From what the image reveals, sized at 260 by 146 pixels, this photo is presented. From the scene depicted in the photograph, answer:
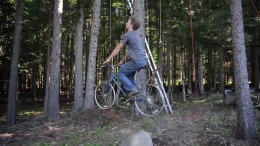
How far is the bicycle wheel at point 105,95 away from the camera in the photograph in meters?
8.88

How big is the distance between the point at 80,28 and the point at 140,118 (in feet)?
33.8

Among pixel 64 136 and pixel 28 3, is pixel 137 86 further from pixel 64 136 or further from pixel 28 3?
pixel 28 3

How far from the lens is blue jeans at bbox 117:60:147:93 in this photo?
25.5 feet

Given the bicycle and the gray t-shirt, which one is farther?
the bicycle

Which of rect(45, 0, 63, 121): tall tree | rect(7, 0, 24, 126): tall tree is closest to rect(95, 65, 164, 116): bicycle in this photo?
rect(45, 0, 63, 121): tall tree

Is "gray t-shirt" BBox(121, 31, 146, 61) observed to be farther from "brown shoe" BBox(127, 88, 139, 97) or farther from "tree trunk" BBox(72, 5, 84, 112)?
"tree trunk" BBox(72, 5, 84, 112)

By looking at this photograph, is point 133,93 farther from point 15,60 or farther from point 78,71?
point 78,71

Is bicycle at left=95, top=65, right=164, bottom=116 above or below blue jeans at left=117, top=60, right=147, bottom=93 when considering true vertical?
below

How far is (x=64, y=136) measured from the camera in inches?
431

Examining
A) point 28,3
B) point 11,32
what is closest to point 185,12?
point 28,3

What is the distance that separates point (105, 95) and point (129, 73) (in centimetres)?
136

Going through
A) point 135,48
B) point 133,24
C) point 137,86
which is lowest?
point 137,86

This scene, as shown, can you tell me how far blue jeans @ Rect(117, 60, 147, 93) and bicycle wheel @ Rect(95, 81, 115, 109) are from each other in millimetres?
867

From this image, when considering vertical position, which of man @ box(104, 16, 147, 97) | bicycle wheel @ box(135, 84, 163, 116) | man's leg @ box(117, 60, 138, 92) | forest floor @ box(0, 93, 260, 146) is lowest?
forest floor @ box(0, 93, 260, 146)
